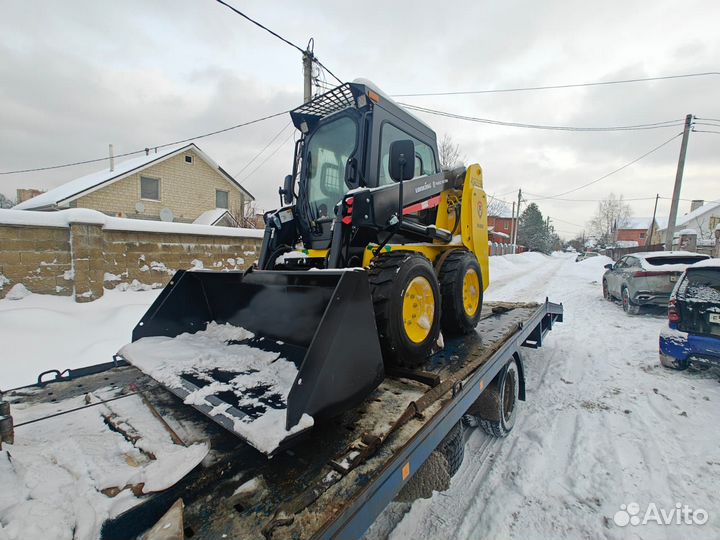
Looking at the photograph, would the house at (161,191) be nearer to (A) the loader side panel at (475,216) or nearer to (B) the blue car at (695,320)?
(A) the loader side panel at (475,216)

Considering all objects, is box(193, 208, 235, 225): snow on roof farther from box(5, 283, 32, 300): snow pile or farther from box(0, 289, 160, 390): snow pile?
box(5, 283, 32, 300): snow pile

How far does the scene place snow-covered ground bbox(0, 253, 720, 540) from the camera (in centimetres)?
237

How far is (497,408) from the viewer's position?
3.24 m

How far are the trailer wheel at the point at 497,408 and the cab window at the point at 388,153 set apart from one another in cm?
230

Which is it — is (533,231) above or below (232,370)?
above

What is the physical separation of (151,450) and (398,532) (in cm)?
165

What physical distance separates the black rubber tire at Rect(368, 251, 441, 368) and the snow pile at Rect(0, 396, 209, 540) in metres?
1.28

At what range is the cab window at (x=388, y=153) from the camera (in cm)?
361

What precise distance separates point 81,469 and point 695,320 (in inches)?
258

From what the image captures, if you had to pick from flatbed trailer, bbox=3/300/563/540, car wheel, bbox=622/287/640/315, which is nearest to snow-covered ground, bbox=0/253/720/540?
flatbed trailer, bbox=3/300/563/540

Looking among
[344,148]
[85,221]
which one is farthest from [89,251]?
[344,148]


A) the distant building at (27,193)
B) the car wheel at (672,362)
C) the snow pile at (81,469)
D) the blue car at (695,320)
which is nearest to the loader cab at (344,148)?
the snow pile at (81,469)

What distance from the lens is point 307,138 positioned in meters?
4.32

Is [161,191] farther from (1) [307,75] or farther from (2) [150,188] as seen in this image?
(1) [307,75]
